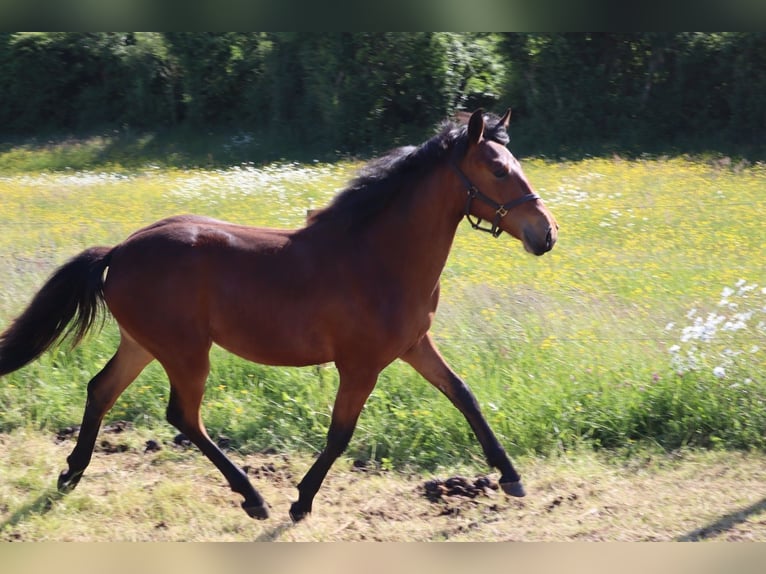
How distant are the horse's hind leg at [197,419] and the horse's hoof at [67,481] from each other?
731 mm

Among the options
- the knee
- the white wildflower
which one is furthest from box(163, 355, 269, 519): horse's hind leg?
the white wildflower

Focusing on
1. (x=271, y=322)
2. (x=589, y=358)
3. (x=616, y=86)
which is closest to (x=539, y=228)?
(x=271, y=322)

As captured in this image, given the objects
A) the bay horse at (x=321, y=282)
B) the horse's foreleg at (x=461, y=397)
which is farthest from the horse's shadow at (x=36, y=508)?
the horse's foreleg at (x=461, y=397)

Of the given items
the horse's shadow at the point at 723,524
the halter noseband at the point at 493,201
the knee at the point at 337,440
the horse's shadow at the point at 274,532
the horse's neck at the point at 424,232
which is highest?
the halter noseband at the point at 493,201

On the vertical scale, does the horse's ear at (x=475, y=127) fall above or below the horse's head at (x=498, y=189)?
above

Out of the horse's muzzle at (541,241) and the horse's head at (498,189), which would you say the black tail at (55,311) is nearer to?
the horse's head at (498,189)

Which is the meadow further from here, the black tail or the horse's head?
the horse's head

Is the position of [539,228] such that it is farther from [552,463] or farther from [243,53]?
[243,53]

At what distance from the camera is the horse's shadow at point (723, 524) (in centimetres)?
430

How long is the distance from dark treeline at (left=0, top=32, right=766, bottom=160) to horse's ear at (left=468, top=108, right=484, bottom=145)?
631 centimetres

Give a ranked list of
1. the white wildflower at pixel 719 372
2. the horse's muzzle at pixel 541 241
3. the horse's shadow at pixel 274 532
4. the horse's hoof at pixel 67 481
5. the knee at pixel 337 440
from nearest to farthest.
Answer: the horse's muzzle at pixel 541 241 → the horse's shadow at pixel 274 532 → the knee at pixel 337 440 → the horse's hoof at pixel 67 481 → the white wildflower at pixel 719 372

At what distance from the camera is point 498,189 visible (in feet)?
13.7

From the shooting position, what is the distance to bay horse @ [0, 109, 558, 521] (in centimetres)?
429

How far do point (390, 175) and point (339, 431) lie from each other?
1361 mm
